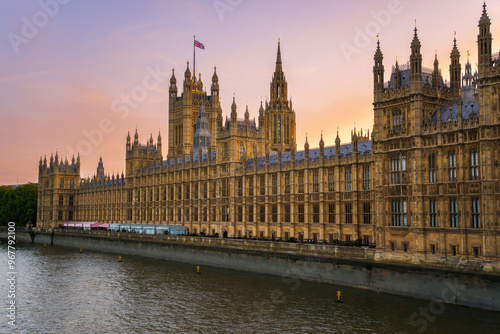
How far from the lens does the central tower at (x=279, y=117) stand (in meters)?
123

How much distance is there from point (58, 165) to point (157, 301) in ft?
404

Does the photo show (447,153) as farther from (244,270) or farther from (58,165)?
(58,165)

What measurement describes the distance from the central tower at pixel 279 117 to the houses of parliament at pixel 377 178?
298 mm

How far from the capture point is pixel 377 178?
176ft

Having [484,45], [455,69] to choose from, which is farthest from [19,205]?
[484,45]

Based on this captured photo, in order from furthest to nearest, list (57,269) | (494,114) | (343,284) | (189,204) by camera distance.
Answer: (189,204)
(57,269)
(343,284)
(494,114)

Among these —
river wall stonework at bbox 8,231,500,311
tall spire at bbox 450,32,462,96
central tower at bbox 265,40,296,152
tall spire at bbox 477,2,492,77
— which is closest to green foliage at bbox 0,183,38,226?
central tower at bbox 265,40,296,152

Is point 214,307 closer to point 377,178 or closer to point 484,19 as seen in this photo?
point 377,178

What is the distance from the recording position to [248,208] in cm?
8731

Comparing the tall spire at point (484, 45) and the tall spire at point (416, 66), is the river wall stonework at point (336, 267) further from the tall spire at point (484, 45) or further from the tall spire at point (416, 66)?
the tall spire at point (484, 45)

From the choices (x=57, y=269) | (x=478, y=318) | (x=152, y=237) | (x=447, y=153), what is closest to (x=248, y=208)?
(x=152, y=237)

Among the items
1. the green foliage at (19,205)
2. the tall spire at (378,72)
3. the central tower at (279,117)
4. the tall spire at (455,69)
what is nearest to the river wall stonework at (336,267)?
the tall spire at (378,72)

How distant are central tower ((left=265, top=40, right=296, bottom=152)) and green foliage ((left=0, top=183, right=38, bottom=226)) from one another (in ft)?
329

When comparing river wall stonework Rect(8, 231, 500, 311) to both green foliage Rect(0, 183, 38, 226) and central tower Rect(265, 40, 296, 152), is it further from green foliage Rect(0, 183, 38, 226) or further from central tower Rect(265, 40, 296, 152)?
green foliage Rect(0, 183, 38, 226)
